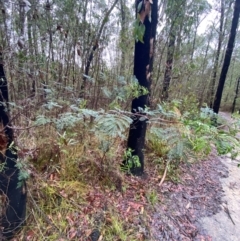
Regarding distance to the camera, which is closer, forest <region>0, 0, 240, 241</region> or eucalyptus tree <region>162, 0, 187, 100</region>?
forest <region>0, 0, 240, 241</region>

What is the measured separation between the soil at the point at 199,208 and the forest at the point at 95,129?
2cm

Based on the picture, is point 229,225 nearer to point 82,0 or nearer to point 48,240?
point 48,240

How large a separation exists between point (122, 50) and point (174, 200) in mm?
2657

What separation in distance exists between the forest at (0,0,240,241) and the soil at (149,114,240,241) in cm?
2

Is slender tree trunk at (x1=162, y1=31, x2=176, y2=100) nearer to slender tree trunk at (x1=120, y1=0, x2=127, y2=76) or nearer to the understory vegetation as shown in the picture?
slender tree trunk at (x1=120, y1=0, x2=127, y2=76)

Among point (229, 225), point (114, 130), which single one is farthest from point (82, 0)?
point (229, 225)

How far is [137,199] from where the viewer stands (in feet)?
7.52

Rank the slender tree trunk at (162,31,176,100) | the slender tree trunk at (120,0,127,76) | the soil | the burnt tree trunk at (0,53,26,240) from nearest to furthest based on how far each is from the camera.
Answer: the burnt tree trunk at (0,53,26,240)
the soil
the slender tree trunk at (120,0,127,76)
the slender tree trunk at (162,31,176,100)

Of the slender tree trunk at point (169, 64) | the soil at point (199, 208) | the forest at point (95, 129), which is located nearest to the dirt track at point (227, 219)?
the soil at point (199, 208)

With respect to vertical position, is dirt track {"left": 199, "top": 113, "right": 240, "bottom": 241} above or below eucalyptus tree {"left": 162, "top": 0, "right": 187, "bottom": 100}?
below

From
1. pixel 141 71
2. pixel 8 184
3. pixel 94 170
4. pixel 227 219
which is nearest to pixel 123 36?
pixel 141 71

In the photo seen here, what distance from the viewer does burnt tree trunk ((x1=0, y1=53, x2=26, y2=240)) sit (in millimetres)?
1428

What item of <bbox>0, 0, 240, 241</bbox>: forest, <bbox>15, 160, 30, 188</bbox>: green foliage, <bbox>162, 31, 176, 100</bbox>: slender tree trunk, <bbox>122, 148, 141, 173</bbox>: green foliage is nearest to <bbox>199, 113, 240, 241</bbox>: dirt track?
<bbox>0, 0, 240, 241</bbox>: forest

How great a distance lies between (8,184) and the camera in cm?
152
